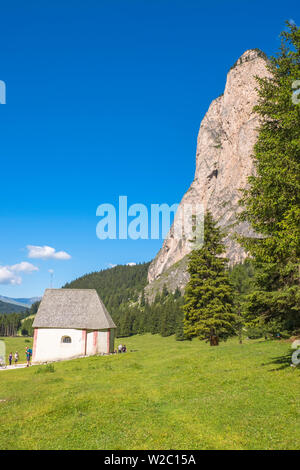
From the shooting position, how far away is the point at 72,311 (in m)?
40.0

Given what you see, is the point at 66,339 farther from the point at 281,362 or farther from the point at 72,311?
the point at 281,362

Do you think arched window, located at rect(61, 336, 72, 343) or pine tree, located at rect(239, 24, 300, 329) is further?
arched window, located at rect(61, 336, 72, 343)

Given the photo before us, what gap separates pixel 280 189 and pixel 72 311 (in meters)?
33.5

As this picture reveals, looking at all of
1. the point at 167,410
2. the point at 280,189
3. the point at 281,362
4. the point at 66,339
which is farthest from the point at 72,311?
the point at 280,189

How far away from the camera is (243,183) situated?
176500mm

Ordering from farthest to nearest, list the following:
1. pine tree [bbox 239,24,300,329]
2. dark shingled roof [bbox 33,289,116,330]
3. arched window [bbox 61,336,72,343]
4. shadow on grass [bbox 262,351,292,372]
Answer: dark shingled roof [bbox 33,289,116,330] < arched window [bbox 61,336,72,343] < shadow on grass [bbox 262,351,292,372] < pine tree [bbox 239,24,300,329]

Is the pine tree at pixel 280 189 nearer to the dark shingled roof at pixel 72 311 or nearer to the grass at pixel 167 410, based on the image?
the grass at pixel 167 410

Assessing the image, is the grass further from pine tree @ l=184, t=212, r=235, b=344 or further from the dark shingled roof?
the dark shingled roof

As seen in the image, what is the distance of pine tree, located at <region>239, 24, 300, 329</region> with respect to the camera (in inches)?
470

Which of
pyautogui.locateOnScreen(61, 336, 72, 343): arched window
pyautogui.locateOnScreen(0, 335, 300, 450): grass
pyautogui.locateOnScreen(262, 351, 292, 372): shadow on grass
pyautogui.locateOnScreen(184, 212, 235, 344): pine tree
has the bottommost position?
pyautogui.locateOnScreen(61, 336, 72, 343): arched window

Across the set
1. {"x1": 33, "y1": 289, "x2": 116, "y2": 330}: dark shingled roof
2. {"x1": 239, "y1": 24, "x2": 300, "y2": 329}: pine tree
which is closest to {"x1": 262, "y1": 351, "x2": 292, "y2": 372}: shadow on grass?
{"x1": 239, "y1": 24, "x2": 300, "y2": 329}: pine tree

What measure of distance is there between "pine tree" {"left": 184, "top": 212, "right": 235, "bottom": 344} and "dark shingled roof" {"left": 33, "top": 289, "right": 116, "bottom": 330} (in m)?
14.2

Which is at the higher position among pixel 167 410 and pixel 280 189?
pixel 280 189
